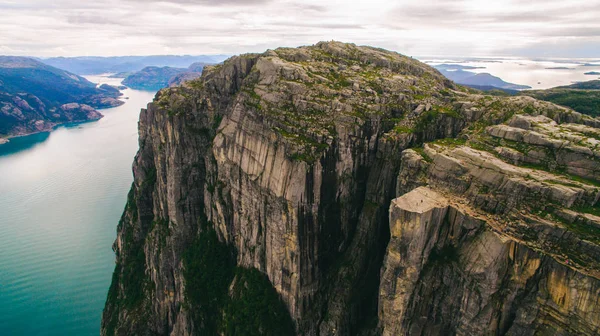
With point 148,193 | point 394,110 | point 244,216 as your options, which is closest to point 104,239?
point 148,193

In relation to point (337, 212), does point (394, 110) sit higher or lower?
higher

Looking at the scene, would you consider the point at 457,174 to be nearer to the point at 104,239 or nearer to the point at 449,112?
Result: the point at 449,112

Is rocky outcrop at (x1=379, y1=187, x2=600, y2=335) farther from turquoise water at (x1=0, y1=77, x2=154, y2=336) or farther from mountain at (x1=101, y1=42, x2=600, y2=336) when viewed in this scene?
turquoise water at (x1=0, y1=77, x2=154, y2=336)

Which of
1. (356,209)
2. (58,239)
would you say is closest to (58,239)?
(58,239)

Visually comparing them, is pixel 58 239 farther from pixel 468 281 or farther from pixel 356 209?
pixel 468 281

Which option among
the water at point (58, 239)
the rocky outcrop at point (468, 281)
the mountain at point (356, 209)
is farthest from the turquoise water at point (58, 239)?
the rocky outcrop at point (468, 281)

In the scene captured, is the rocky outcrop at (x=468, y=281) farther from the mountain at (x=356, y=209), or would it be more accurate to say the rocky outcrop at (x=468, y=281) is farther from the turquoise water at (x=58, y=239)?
the turquoise water at (x=58, y=239)

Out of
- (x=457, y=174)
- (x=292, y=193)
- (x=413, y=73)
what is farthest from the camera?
(x=413, y=73)
